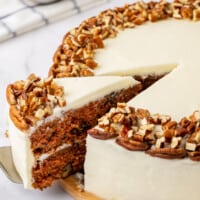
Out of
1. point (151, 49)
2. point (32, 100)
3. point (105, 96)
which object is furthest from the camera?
point (151, 49)

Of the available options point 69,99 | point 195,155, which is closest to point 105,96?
point 69,99

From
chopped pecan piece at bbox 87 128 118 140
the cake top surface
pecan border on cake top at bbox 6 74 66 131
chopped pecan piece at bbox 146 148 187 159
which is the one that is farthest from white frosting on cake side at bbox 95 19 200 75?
chopped pecan piece at bbox 146 148 187 159

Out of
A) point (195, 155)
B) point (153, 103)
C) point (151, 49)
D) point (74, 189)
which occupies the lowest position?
point (74, 189)

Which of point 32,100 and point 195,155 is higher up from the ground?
point 32,100

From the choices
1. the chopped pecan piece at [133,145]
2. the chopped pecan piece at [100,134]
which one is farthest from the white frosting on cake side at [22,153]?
the chopped pecan piece at [133,145]

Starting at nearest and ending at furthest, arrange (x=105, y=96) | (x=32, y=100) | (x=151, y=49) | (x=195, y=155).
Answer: (x=195, y=155) → (x=32, y=100) → (x=105, y=96) → (x=151, y=49)

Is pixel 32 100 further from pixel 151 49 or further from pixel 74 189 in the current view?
pixel 151 49

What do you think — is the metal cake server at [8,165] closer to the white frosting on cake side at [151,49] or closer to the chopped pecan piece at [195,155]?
the white frosting on cake side at [151,49]

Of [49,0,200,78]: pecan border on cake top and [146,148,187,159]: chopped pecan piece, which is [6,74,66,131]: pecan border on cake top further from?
[146,148,187,159]: chopped pecan piece
